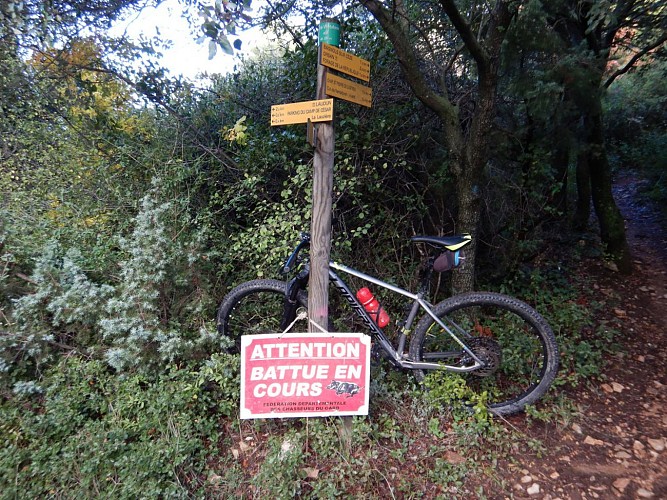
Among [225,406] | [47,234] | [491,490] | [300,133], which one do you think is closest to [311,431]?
[225,406]

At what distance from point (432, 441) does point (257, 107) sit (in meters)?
3.71

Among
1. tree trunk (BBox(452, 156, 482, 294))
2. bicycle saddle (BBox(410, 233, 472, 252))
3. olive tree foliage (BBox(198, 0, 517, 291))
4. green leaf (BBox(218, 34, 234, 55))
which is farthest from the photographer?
tree trunk (BBox(452, 156, 482, 294))

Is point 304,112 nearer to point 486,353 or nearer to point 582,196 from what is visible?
point 486,353

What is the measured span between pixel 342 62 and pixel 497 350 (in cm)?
228

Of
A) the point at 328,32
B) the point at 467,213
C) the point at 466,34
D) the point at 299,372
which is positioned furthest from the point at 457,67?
the point at 299,372

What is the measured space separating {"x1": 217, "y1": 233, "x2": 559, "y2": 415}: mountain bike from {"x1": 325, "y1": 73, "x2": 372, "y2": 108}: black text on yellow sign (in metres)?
1.03

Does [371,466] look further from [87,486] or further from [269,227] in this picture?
[269,227]

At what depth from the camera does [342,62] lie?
232cm

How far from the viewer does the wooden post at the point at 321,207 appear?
2332mm

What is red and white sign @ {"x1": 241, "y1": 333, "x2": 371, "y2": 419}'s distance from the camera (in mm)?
2451

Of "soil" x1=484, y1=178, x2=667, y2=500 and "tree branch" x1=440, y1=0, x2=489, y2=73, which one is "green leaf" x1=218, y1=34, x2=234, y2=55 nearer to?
"tree branch" x1=440, y1=0, x2=489, y2=73

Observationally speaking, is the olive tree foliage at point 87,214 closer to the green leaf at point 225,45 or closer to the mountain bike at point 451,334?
the mountain bike at point 451,334

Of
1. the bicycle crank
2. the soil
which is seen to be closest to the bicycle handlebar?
the bicycle crank

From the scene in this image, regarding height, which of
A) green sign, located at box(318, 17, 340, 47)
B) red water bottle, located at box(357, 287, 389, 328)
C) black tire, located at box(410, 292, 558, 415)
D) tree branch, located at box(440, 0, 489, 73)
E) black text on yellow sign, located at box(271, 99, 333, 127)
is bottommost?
black tire, located at box(410, 292, 558, 415)
